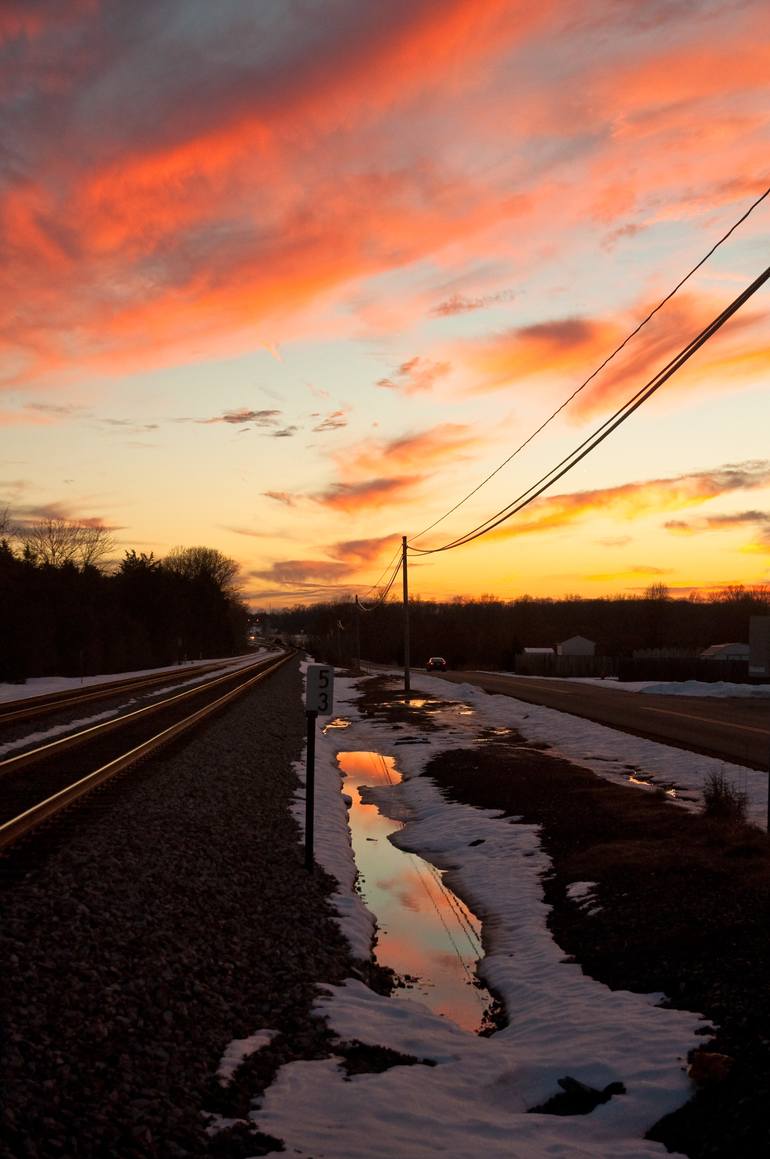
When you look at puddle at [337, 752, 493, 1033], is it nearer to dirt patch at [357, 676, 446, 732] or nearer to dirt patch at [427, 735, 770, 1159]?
dirt patch at [427, 735, 770, 1159]

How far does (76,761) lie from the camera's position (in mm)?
19938

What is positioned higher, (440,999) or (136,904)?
(136,904)

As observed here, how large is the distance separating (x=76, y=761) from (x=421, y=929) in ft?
36.2

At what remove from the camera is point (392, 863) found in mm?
14836

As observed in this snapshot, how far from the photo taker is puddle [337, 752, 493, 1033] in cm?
925

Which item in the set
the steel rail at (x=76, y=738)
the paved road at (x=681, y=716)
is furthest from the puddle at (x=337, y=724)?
the paved road at (x=681, y=716)

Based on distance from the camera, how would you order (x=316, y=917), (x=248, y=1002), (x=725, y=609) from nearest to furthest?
(x=248, y=1002)
(x=316, y=917)
(x=725, y=609)

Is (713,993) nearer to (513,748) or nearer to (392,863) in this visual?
(392,863)

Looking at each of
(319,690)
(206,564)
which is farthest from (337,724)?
(206,564)

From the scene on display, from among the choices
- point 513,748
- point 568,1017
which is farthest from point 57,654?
point 568,1017

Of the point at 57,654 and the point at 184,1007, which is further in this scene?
the point at 57,654

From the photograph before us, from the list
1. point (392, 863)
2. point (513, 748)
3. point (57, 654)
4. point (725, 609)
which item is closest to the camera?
point (392, 863)

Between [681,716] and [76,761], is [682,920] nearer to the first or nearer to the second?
[76,761]

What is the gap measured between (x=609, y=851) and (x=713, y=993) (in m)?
5.38
